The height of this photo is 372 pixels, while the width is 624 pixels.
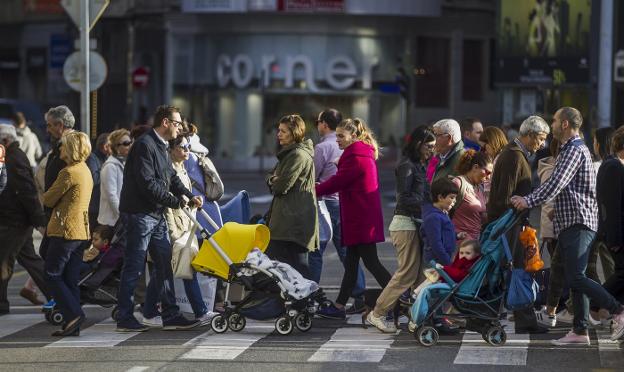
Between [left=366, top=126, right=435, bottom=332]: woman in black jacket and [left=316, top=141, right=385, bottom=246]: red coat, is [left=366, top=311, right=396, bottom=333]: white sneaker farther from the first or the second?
[left=316, top=141, right=385, bottom=246]: red coat

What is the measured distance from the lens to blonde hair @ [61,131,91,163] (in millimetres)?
12703

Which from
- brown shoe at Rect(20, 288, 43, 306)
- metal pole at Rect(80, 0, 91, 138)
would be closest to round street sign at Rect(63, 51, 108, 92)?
metal pole at Rect(80, 0, 91, 138)

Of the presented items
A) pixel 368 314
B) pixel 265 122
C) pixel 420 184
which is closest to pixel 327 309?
pixel 368 314

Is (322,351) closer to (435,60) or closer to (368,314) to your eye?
(368,314)

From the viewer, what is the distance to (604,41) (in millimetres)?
32469

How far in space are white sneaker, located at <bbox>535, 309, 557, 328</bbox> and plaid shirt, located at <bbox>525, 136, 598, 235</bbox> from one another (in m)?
1.15

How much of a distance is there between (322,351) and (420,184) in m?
1.94

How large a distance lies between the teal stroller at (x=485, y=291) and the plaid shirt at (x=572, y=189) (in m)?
0.35

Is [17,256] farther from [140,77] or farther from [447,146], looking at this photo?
[140,77]

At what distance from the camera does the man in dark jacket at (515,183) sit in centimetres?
1238

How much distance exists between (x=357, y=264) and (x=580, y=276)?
2.36 metres

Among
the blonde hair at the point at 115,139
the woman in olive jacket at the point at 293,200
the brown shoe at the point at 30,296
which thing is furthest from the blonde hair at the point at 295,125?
the brown shoe at the point at 30,296

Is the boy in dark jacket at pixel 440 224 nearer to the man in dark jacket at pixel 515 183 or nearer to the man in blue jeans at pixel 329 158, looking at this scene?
the man in dark jacket at pixel 515 183

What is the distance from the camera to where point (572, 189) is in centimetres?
1197
